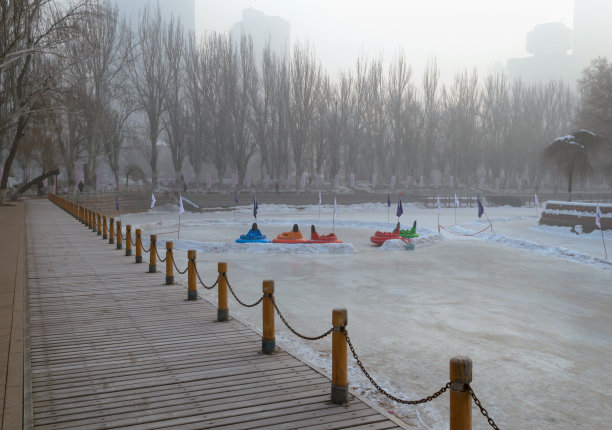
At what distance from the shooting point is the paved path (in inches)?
191

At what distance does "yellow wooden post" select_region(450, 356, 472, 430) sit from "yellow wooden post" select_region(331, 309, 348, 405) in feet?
5.24

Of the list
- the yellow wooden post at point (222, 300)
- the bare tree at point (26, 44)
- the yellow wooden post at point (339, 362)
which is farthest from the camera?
the bare tree at point (26, 44)

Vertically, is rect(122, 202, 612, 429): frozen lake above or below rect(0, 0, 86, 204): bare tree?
below

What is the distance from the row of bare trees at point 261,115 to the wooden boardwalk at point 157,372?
26.8 metres

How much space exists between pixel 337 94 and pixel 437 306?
2083 inches

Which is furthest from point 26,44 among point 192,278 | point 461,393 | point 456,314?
point 461,393

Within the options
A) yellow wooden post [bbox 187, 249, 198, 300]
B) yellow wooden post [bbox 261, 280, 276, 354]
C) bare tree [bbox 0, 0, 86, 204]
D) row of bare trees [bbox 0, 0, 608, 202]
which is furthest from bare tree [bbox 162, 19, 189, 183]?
yellow wooden post [bbox 261, 280, 276, 354]

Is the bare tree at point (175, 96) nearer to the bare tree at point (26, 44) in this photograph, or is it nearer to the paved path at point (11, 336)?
the bare tree at point (26, 44)

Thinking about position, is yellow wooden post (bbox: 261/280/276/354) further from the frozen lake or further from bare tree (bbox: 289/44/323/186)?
bare tree (bbox: 289/44/323/186)

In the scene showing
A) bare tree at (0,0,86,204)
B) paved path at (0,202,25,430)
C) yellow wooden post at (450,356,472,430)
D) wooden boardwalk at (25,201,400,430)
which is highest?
bare tree at (0,0,86,204)

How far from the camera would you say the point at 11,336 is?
7020mm

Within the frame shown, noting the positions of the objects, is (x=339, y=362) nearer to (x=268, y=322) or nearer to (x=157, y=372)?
(x=268, y=322)

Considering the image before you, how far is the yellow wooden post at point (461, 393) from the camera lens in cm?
366

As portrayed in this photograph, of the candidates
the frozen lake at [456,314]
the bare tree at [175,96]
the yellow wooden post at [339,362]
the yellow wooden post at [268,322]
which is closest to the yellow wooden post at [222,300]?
the frozen lake at [456,314]
